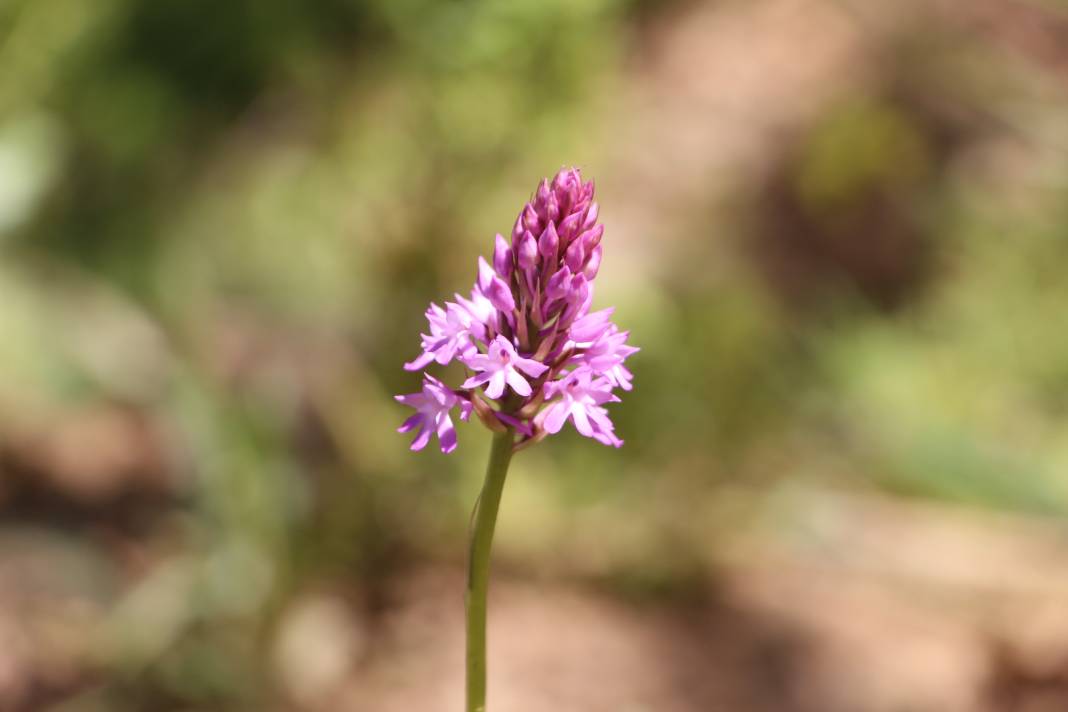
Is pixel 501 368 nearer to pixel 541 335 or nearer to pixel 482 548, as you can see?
Answer: pixel 541 335

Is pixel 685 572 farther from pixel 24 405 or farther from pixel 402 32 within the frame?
pixel 24 405

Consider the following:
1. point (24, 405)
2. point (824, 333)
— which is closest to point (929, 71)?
point (824, 333)

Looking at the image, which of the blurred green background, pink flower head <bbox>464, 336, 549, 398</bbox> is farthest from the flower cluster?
the blurred green background

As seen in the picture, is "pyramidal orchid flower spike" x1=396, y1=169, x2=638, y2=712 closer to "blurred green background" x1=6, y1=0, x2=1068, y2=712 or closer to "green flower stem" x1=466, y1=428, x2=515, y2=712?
"green flower stem" x1=466, y1=428, x2=515, y2=712

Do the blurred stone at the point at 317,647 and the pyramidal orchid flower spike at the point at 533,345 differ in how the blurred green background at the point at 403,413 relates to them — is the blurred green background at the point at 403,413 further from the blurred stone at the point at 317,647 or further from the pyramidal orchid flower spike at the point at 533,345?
the pyramidal orchid flower spike at the point at 533,345

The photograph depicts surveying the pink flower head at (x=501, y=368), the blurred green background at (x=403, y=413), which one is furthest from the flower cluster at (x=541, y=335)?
the blurred green background at (x=403, y=413)

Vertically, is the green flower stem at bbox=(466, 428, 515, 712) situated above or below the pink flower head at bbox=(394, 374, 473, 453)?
below

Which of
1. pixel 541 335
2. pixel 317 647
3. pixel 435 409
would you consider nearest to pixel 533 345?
pixel 541 335
